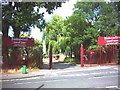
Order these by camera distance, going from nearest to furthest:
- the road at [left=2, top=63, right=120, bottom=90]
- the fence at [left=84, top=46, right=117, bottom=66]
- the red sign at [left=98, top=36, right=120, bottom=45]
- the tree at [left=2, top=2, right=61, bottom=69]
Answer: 1. the road at [left=2, top=63, right=120, bottom=90]
2. the tree at [left=2, top=2, right=61, bottom=69]
3. the red sign at [left=98, top=36, right=120, bottom=45]
4. the fence at [left=84, top=46, right=117, bottom=66]

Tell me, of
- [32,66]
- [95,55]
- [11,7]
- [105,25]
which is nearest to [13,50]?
[32,66]

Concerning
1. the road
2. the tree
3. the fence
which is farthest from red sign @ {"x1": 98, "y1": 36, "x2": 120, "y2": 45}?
the road

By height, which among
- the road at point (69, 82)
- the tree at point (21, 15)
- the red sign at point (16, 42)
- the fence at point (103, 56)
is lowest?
the road at point (69, 82)

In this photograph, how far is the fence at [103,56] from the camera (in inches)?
1007

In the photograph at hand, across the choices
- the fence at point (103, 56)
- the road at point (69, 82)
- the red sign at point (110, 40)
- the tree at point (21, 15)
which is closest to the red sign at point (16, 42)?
the tree at point (21, 15)

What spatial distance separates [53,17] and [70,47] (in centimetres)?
1106

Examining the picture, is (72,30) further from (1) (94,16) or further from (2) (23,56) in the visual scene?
(2) (23,56)

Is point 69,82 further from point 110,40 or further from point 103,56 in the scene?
point 103,56

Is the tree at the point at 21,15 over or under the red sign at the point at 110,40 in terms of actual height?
over

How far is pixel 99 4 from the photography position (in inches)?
1275

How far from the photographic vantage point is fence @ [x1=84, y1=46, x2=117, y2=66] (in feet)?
83.9

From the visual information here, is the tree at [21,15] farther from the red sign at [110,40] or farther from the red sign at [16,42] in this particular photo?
the red sign at [110,40]

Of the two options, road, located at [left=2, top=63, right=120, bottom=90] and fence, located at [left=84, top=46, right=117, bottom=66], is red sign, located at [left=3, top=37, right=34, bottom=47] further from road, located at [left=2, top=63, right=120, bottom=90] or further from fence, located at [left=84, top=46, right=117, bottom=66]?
fence, located at [left=84, top=46, right=117, bottom=66]

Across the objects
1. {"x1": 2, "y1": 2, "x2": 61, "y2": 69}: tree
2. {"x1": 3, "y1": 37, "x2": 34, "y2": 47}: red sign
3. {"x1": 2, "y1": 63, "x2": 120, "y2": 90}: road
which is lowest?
{"x1": 2, "y1": 63, "x2": 120, "y2": 90}: road
